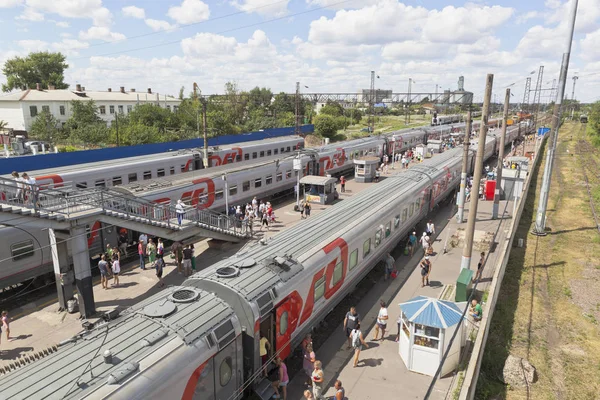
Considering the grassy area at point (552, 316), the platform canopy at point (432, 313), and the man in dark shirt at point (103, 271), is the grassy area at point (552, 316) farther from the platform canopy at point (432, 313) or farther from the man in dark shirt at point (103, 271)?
the man in dark shirt at point (103, 271)

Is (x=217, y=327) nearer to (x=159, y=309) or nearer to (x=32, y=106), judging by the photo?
(x=159, y=309)

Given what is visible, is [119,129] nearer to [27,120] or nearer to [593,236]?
[27,120]

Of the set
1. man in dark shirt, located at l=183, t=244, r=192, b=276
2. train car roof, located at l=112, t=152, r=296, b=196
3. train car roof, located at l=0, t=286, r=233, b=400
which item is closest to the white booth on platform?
train car roof, located at l=0, t=286, r=233, b=400

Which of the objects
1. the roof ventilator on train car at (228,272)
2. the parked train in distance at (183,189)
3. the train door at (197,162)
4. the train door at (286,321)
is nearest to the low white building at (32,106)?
the train door at (197,162)

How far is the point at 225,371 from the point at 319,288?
16.2 ft

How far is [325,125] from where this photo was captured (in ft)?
263

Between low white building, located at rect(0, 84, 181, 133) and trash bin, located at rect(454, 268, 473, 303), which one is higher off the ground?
low white building, located at rect(0, 84, 181, 133)

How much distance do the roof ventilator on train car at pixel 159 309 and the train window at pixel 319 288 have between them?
5.43 meters

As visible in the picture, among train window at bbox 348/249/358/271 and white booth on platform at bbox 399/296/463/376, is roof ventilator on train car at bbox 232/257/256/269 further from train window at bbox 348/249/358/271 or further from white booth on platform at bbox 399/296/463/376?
white booth on platform at bbox 399/296/463/376

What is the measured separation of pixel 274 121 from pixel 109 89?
44729 mm

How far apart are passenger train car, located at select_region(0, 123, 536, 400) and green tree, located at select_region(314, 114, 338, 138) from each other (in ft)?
210

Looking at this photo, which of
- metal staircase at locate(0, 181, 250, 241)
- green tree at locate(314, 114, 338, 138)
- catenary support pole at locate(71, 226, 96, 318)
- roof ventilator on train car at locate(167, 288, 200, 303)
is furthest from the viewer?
green tree at locate(314, 114, 338, 138)

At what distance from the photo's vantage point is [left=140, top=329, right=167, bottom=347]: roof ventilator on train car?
839cm

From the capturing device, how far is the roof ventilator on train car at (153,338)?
8.39 metres
